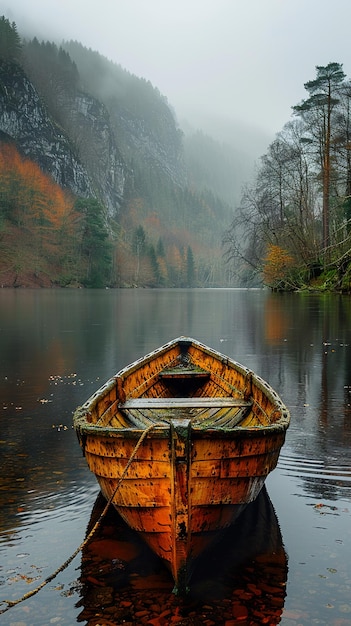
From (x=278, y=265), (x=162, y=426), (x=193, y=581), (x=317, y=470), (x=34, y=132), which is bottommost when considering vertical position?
(x=193, y=581)

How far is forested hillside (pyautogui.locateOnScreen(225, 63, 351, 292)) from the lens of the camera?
1453 inches

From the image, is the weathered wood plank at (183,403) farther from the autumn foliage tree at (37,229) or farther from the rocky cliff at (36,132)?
the rocky cliff at (36,132)

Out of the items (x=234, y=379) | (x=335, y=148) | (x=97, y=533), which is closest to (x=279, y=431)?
(x=97, y=533)

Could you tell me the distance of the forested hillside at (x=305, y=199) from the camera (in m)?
36.9

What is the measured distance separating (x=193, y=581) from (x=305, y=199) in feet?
141

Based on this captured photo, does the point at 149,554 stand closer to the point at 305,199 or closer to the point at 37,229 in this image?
the point at 305,199

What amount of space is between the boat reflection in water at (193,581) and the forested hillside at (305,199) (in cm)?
2898

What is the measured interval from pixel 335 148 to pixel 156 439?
96.2ft

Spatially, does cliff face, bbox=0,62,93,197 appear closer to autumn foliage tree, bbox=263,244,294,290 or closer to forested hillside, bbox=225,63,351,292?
forested hillside, bbox=225,63,351,292

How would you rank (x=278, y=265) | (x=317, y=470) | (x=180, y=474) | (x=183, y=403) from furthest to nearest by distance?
(x=278, y=265)
(x=183, y=403)
(x=317, y=470)
(x=180, y=474)

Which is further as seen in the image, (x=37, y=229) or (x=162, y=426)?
(x=37, y=229)

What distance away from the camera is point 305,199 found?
145 ft

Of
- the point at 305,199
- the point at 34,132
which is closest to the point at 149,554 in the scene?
the point at 305,199

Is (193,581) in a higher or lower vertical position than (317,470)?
lower
